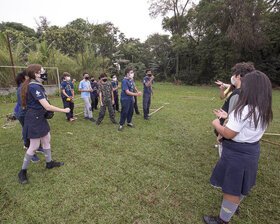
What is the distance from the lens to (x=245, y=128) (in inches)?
57.6

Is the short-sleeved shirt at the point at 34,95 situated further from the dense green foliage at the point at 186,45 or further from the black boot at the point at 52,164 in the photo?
the dense green foliage at the point at 186,45

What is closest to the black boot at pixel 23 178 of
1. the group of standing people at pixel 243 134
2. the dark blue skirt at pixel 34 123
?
the dark blue skirt at pixel 34 123

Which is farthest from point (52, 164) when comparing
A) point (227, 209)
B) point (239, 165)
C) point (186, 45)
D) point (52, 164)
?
point (186, 45)

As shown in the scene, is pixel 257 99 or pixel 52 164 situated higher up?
pixel 257 99

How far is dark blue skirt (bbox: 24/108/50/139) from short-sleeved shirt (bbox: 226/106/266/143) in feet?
8.43

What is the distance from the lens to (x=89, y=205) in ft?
7.11

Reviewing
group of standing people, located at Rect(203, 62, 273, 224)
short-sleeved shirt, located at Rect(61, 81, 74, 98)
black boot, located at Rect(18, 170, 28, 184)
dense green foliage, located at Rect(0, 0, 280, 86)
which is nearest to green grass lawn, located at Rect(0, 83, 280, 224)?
black boot, located at Rect(18, 170, 28, 184)

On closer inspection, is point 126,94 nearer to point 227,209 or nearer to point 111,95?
point 111,95

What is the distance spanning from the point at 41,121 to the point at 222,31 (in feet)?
66.6

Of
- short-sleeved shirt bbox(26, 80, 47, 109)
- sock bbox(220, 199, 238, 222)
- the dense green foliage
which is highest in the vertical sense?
the dense green foliage

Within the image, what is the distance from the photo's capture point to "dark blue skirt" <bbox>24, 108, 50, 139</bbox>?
2.41 metres

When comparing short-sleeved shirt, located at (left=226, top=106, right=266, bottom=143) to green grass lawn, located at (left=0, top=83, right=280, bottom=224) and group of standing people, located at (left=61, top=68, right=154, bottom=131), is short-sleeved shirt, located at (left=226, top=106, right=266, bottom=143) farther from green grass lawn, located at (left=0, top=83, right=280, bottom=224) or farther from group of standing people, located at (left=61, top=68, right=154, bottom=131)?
group of standing people, located at (left=61, top=68, right=154, bottom=131)

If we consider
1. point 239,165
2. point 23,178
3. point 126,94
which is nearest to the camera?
point 239,165

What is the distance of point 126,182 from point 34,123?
170 cm
